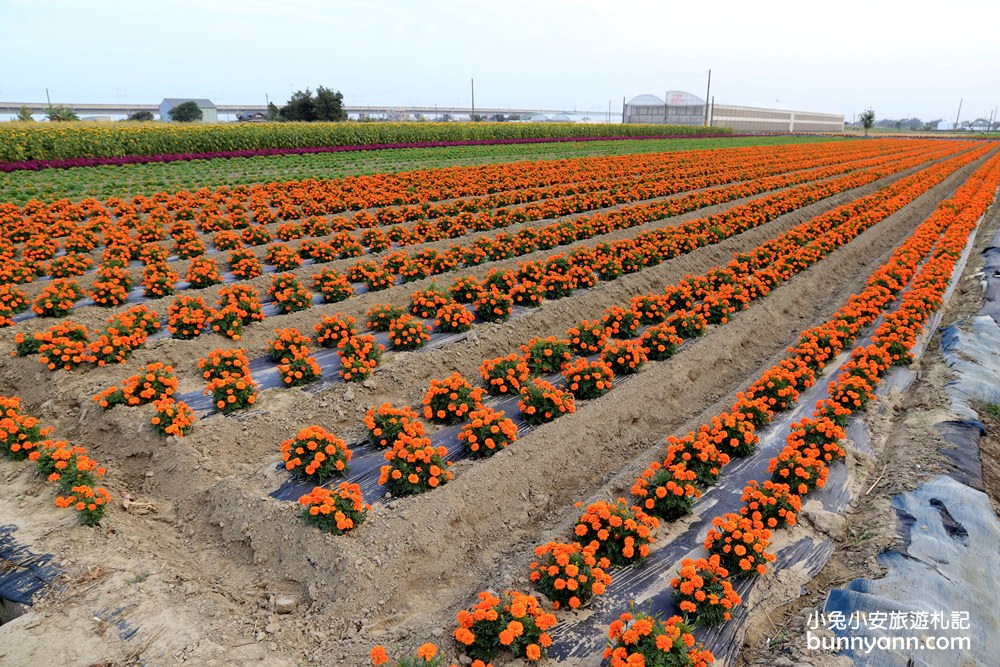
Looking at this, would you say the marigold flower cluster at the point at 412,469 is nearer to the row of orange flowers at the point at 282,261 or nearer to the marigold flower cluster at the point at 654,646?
the marigold flower cluster at the point at 654,646

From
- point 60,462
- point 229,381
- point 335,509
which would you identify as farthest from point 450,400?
point 60,462

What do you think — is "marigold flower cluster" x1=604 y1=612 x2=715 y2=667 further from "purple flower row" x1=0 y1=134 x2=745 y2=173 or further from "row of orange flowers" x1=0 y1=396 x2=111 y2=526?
"purple flower row" x1=0 y1=134 x2=745 y2=173

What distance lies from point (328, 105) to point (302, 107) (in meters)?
2.64

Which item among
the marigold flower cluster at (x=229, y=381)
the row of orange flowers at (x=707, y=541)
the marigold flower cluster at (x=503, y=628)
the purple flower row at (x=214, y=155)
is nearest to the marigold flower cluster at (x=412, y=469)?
the row of orange flowers at (x=707, y=541)

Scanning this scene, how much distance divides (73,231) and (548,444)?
12.6 m

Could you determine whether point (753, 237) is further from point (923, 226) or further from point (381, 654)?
point (381, 654)

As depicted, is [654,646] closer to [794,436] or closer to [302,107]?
[794,436]

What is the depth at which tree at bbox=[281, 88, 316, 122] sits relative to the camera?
2247 inches

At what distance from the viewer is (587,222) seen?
615 inches

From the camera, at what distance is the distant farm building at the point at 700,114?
89.6m

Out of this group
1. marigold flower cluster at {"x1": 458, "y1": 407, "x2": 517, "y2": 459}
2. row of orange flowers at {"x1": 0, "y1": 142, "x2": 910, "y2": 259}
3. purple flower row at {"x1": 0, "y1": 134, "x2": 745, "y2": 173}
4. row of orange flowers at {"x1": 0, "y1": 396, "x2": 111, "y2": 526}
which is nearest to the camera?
row of orange flowers at {"x1": 0, "y1": 396, "x2": 111, "y2": 526}

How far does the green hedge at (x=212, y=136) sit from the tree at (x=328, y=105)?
1348cm

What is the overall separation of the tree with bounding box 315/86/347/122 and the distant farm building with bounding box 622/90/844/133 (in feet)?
168

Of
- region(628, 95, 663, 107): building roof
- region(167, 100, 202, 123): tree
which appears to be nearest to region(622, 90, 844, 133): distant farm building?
region(628, 95, 663, 107): building roof
